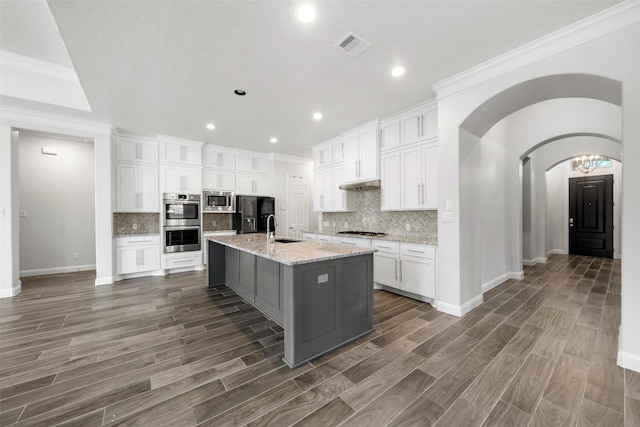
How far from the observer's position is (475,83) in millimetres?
2854

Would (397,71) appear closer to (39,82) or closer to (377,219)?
(377,219)

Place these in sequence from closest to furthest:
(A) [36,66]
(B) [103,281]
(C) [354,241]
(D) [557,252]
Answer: (A) [36,66], (C) [354,241], (B) [103,281], (D) [557,252]

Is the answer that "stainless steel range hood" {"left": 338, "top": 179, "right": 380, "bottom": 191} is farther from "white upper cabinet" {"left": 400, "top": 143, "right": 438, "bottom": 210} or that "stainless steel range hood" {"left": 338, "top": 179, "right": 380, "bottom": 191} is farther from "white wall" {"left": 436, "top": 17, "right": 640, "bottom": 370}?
"white wall" {"left": 436, "top": 17, "right": 640, "bottom": 370}

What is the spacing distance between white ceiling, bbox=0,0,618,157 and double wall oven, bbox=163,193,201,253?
75.5 inches

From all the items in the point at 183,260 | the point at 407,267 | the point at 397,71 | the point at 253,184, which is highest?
the point at 397,71

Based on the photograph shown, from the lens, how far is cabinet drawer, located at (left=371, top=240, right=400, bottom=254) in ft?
12.2

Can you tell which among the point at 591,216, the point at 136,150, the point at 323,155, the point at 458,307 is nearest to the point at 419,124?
the point at 323,155

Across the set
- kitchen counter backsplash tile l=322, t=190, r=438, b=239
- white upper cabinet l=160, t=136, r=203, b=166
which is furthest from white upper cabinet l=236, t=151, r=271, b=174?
kitchen counter backsplash tile l=322, t=190, r=438, b=239

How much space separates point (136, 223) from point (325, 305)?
514 centimetres

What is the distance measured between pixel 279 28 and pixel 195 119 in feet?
9.11

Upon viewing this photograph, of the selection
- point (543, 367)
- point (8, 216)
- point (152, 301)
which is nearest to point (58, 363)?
point (152, 301)

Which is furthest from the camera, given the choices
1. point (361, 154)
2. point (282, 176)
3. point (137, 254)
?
point (282, 176)

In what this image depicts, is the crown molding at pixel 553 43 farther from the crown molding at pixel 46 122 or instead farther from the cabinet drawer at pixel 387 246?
the crown molding at pixel 46 122

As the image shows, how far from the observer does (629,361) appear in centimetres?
197
